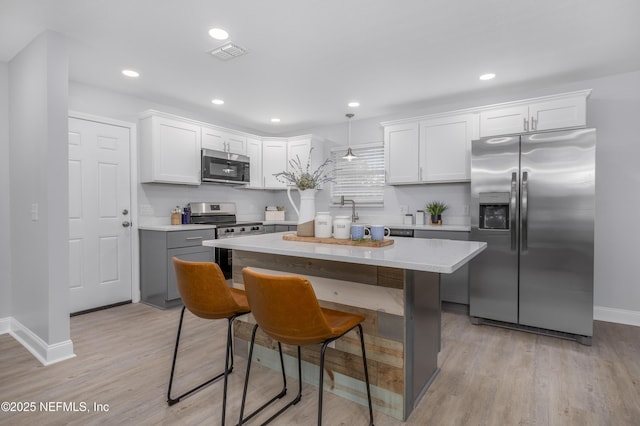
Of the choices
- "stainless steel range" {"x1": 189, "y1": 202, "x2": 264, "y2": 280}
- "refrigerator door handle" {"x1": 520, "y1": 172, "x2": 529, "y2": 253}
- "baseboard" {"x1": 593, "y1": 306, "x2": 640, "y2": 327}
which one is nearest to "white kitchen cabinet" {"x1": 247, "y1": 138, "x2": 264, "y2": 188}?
"stainless steel range" {"x1": 189, "y1": 202, "x2": 264, "y2": 280}

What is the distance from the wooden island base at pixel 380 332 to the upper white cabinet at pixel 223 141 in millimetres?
2767

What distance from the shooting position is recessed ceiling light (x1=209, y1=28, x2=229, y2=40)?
256 centimetres

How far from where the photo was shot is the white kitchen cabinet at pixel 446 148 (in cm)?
384

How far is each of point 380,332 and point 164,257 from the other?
9.03 ft

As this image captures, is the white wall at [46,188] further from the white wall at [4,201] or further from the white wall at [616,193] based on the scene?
the white wall at [616,193]

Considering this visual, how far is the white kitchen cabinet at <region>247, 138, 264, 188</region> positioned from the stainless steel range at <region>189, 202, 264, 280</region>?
1.63 ft

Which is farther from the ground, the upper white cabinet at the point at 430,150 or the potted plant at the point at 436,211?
the upper white cabinet at the point at 430,150

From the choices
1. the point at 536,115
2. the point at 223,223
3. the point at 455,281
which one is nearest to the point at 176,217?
the point at 223,223

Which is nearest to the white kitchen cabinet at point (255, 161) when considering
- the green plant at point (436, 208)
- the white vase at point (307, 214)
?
the green plant at point (436, 208)

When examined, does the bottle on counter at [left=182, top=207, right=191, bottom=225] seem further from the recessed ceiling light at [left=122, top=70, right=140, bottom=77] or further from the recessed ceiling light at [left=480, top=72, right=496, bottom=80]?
the recessed ceiling light at [left=480, top=72, right=496, bottom=80]

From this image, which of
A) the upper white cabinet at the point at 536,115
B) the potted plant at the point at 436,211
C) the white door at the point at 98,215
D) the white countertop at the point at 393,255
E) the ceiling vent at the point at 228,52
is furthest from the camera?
the potted plant at the point at 436,211

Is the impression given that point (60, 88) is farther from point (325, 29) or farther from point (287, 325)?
point (287, 325)

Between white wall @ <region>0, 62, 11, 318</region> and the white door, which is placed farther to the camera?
the white door

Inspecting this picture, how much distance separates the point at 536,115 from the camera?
342cm
